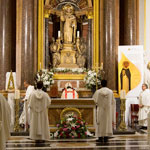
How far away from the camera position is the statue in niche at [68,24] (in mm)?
17703

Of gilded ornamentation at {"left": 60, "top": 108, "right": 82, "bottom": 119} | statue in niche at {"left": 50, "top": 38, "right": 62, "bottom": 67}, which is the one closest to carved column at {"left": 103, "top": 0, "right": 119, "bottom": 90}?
statue in niche at {"left": 50, "top": 38, "right": 62, "bottom": 67}

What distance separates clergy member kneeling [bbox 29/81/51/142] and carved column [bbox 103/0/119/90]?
18.0 ft

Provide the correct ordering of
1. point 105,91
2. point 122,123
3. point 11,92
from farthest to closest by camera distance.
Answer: point 11,92
point 122,123
point 105,91

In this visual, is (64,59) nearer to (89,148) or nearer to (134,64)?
(134,64)

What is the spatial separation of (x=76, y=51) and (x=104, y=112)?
656 centimetres

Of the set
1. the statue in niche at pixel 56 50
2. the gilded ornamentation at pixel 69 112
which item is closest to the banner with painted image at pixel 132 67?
Result: the statue in niche at pixel 56 50

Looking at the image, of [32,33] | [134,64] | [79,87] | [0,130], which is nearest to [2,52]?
[32,33]

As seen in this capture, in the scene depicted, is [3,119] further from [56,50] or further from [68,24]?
[68,24]

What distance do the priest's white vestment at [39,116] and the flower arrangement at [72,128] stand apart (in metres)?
1.31

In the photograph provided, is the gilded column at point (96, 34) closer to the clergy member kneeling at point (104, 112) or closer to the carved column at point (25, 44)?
the carved column at point (25, 44)

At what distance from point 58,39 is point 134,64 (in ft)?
11.9

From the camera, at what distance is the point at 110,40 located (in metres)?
16.4

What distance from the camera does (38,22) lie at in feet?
55.7

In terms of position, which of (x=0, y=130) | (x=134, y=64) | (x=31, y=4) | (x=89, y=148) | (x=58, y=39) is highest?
(x=31, y=4)
